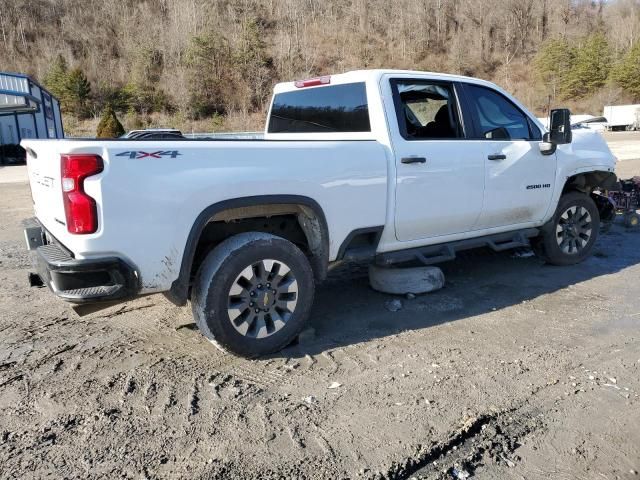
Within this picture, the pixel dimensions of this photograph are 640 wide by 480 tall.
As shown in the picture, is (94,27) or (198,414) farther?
(94,27)

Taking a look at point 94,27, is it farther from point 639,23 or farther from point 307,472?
point 307,472

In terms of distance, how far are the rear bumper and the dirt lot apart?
641 mm

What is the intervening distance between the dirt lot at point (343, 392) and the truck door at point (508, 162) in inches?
33.1

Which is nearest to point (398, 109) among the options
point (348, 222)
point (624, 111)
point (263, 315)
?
point (348, 222)

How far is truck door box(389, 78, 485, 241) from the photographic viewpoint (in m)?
4.31

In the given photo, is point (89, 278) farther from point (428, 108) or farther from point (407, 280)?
point (428, 108)

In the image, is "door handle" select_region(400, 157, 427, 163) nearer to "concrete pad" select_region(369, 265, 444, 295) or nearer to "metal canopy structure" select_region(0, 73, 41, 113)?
"concrete pad" select_region(369, 265, 444, 295)

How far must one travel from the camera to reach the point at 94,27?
88000mm

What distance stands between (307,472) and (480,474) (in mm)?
824

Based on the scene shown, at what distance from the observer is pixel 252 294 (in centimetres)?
367

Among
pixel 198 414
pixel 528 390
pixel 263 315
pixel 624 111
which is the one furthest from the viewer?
pixel 624 111

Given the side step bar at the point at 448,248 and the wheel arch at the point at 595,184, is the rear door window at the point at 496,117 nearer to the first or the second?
the wheel arch at the point at 595,184

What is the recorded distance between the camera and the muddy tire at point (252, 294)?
351 cm

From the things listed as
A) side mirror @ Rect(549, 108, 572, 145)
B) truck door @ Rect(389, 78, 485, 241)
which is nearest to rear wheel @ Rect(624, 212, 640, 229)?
side mirror @ Rect(549, 108, 572, 145)
